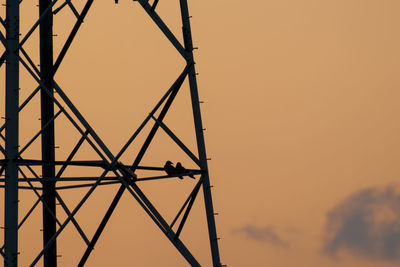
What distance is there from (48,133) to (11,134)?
277 inches

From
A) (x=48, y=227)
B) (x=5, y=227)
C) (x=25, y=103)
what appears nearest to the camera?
(x=5, y=227)

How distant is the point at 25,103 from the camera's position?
1426 inches

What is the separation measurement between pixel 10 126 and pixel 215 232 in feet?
22.4

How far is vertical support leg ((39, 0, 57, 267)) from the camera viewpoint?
126ft

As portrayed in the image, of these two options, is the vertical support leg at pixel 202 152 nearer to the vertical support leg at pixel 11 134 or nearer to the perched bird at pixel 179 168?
the perched bird at pixel 179 168

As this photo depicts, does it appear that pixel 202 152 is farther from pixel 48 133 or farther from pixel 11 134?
pixel 48 133

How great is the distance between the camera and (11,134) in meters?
31.8

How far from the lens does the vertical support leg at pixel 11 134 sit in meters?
31.6

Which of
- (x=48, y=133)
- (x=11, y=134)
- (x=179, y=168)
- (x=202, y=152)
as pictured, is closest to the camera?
(x=11, y=134)

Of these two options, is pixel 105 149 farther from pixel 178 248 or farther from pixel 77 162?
pixel 178 248

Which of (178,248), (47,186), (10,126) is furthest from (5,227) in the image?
(47,186)

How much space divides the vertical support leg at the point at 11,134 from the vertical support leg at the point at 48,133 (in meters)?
5.65

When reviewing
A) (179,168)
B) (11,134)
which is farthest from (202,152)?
(11,134)

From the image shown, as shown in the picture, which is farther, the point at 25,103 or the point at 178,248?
the point at 25,103
